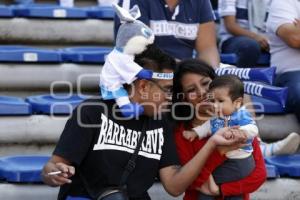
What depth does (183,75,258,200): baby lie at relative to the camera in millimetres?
3006

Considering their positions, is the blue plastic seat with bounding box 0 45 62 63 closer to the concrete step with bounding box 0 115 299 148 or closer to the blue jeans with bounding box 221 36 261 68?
the concrete step with bounding box 0 115 299 148

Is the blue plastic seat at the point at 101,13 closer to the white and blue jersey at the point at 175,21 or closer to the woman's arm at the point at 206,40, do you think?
the white and blue jersey at the point at 175,21

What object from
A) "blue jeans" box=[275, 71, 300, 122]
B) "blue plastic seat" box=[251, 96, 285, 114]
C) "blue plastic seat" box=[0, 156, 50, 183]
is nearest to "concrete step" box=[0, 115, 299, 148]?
"blue plastic seat" box=[0, 156, 50, 183]

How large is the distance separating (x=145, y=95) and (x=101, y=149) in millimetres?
294

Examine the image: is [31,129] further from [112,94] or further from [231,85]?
[231,85]

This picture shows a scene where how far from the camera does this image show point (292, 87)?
14.5ft

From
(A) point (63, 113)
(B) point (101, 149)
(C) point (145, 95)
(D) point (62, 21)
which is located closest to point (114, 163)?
(B) point (101, 149)

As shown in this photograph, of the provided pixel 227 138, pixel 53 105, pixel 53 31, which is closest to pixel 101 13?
pixel 53 31

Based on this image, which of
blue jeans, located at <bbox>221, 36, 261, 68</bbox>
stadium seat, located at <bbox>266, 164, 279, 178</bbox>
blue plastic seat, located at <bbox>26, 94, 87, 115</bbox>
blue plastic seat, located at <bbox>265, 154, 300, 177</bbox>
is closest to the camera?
stadium seat, located at <bbox>266, 164, 279, 178</bbox>

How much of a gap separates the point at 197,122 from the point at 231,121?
223 millimetres

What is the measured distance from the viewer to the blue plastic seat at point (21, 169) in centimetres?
354

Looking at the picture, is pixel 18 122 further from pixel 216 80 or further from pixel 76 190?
pixel 216 80

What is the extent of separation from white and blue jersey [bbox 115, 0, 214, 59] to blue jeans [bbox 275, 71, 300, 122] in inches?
25.8

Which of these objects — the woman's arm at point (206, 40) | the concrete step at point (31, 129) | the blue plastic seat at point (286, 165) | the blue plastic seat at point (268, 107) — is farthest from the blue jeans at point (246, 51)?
the concrete step at point (31, 129)
